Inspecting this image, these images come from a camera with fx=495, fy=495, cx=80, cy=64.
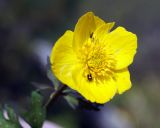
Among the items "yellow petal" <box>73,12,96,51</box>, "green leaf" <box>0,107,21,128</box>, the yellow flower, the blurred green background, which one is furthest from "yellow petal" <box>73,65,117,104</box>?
the blurred green background

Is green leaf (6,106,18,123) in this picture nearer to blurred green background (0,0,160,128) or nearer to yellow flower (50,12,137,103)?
yellow flower (50,12,137,103)

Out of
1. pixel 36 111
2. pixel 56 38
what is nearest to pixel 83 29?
pixel 36 111

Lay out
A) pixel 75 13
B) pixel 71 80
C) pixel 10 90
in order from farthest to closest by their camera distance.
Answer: pixel 75 13, pixel 10 90, pixel 71 80

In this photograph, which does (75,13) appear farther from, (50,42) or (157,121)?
(157,121)

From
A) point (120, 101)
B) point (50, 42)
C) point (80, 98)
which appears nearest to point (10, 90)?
point (50, 42)

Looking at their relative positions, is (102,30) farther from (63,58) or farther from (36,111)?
(36,111)

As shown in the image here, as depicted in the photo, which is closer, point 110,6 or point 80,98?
point 80,98
